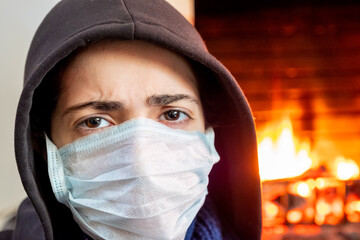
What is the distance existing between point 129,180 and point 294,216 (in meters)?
1.40

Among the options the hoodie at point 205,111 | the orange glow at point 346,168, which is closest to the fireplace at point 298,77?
the orange glow at point 346,168

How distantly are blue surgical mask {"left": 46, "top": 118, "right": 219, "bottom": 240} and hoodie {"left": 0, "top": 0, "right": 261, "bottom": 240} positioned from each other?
7 centimetres

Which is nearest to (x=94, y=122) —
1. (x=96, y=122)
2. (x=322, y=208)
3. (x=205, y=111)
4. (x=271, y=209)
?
(x=96, y=122)

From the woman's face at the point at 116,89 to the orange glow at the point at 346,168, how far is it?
1599 mm

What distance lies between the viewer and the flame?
2.11m

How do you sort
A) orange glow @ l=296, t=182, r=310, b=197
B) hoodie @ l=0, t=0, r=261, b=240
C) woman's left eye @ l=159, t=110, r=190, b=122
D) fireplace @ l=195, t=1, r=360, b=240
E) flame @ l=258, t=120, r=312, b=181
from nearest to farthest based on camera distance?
1. hoodie @ l=0, t=0, r=261, b=240
2. woman's left eye @ l=159, t=110, r=190, b=122
3. orange glow @ l=296, t=182, r=310, b=197
4. flame @ l=258, t=120, r=312, b=181
5. fireplace @ l=195, t=1, r=360, b=240

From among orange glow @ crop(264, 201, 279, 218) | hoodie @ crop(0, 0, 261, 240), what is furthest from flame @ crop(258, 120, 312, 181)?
hoodie @ crop(0, 0, 261, 240)

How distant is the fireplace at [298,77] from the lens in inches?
87.1

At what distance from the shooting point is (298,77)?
233 centimetres

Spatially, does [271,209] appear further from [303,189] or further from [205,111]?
[205,111]

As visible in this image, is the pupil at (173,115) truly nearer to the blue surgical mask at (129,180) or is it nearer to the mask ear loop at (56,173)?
the blue surgical mask at (129,180)

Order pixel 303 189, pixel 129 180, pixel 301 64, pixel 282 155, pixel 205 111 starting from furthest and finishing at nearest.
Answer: pixel 301 64
pixel 282 155
pixel 303 189
pixel 205 111
pixel 129 180

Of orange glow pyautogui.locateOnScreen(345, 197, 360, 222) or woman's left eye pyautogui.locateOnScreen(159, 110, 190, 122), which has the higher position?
orange glow pyautogui.locateOnScreen(345, 197, 360, 222)

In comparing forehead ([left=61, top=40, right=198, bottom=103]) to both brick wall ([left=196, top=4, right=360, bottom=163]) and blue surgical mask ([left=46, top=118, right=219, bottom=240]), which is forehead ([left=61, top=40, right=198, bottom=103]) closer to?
blue surgical mask ([left=46, top=118, right=219, bottom=240])
